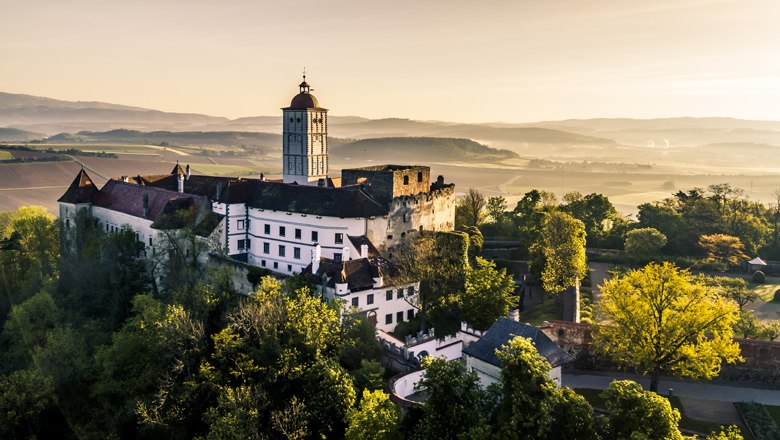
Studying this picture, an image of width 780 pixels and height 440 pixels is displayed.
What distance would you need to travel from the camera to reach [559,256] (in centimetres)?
5225

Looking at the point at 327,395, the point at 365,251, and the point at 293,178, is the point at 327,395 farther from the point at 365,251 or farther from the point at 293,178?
the point at 293,178

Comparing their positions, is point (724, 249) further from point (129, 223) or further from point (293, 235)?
point (129, 223)

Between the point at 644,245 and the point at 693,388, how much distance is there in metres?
A: 29.4

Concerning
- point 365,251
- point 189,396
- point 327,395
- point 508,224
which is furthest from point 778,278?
point 189,396

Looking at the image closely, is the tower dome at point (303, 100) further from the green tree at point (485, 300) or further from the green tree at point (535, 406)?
the green tree at point (535, 406)

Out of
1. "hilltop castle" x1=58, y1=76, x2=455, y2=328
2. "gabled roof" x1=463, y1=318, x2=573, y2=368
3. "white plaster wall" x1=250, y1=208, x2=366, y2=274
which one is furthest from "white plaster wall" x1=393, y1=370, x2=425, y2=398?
"white plaster wall" x1=250, y1=208, x2=366, y2=274

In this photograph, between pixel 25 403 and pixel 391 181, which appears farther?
pixel 391 181

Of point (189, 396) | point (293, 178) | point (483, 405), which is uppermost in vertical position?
point (293, 178)

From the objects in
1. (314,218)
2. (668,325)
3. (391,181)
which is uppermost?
(391,181)

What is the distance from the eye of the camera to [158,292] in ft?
179

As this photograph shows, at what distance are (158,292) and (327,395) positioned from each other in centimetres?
2950

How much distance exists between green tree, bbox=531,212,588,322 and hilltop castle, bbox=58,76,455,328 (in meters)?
10.8

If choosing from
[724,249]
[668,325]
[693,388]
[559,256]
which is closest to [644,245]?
[724,249]

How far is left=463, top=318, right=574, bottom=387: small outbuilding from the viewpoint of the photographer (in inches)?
1254
